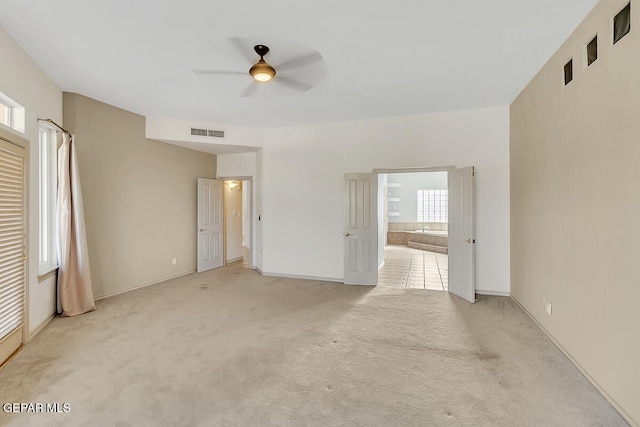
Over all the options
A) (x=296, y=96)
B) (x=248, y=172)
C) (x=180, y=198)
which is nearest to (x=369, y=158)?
(x=296, y=96)

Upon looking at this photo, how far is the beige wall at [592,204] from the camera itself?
1859mm

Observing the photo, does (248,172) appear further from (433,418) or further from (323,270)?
(433,418)

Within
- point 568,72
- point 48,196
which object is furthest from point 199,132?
point 568,72

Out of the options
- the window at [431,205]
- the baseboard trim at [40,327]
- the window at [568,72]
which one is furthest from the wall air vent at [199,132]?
the window at [431,205]

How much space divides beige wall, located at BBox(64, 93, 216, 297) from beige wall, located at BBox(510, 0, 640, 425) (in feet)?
18.4

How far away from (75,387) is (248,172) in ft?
15.0

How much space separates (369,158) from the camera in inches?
200

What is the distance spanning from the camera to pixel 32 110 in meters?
3.02

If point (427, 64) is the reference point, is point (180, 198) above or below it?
below

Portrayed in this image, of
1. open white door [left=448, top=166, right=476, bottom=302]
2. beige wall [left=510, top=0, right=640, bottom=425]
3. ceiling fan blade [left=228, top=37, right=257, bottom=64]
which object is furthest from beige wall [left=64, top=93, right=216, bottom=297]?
beige wall [left=510, top=0, right=640, bottom=425]

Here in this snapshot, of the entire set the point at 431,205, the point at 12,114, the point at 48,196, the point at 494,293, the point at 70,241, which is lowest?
the point at 494,293

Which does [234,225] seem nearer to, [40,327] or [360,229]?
[360,229]

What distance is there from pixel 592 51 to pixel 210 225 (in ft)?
20.3

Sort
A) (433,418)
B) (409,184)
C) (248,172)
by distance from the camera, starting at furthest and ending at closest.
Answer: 1. (409,184)
2. (248,172)
3. (433,418)
